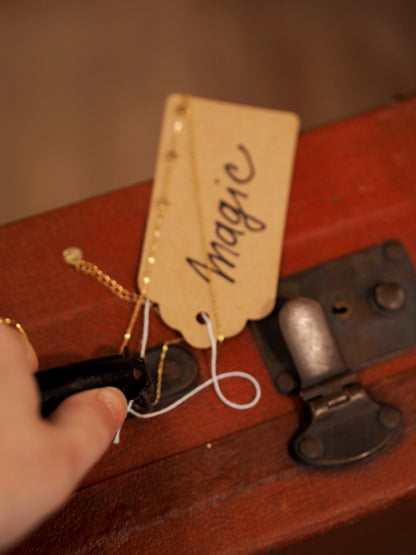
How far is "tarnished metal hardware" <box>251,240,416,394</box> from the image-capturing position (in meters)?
0.50

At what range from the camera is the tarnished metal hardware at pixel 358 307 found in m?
0.50

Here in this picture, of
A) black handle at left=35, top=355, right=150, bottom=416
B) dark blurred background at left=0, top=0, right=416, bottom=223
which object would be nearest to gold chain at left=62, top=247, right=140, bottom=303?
black handle at left=35, top=355, right=150, bottom=416

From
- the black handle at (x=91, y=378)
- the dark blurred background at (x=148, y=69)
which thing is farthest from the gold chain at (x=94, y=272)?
the dark blurred background at (x=148, y=69)

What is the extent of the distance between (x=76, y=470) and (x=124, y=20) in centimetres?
100

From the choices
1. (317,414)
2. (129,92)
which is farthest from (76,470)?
(129,92)

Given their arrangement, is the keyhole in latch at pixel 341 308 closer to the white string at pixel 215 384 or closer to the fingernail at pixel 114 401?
the white string at pixel 215 384

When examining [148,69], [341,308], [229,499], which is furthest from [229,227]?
[148,69]

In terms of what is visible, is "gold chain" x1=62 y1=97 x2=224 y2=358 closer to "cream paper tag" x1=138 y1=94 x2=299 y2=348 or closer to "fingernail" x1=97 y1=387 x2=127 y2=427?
"cream paper tag" x1=138 y1=94 x2=299 y2=348

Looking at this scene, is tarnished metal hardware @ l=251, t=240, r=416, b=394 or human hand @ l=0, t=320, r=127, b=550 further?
tarnished metal hardware @ l=251, t=240, r=416, b=394

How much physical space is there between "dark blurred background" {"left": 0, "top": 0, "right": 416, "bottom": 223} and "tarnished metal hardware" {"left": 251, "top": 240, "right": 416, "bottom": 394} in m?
0.56

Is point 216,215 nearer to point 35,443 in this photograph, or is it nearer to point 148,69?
point 35,443

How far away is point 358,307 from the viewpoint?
1.69 feet

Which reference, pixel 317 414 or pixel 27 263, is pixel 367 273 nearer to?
pixel 317 414

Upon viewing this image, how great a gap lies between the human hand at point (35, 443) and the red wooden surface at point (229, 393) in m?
0.12
